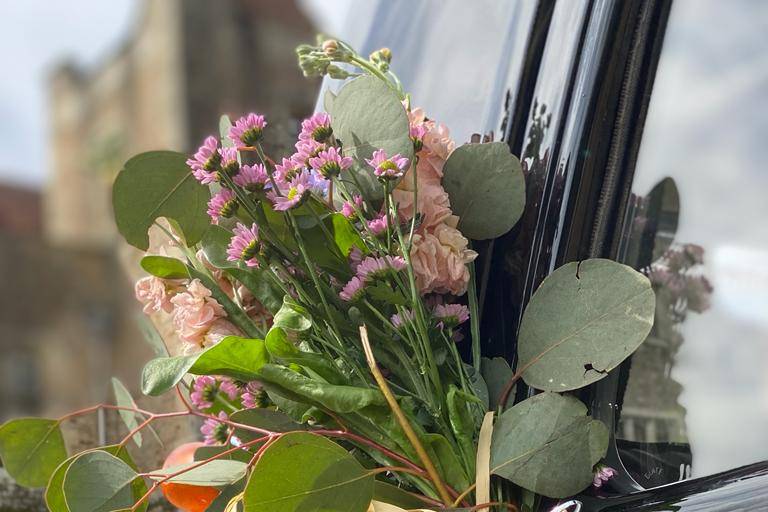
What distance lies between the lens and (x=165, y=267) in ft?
3.19

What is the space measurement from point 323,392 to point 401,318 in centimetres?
10

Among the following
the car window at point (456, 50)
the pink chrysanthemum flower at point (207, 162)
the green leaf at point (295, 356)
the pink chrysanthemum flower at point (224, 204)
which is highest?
the car window at point (456, 50)

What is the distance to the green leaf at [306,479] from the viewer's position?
767mm

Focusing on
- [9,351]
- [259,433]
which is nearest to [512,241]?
[259,433]

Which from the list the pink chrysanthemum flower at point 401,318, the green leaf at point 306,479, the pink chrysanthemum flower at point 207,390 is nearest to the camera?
the green leaf at point 306,479

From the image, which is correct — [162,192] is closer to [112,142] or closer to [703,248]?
[703,248]

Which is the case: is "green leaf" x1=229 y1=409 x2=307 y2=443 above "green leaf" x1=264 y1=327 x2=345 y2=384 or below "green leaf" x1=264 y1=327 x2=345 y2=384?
below

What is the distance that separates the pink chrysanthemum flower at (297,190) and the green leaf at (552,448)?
267 millimetres

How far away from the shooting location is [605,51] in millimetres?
939

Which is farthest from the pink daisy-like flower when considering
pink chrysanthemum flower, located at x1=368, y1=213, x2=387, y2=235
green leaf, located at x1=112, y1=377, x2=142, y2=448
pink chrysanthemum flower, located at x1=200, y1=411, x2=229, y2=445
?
green leaf, located at x1=112, y1=377, x2=142, y2=448

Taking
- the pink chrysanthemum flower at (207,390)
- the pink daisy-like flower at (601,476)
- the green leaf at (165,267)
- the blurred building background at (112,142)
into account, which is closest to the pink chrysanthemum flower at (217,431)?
the pink chrysanthemum flower at (207,390)

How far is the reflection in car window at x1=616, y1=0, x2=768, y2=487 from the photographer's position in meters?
1.05

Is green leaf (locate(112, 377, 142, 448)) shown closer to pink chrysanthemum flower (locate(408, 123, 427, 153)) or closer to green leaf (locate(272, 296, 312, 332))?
green leaf (locate(272, 296, 312, 332))

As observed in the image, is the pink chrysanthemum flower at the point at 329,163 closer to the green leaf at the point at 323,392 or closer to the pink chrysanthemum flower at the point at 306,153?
the pink chrysanthemum flower at the point at 306,153
